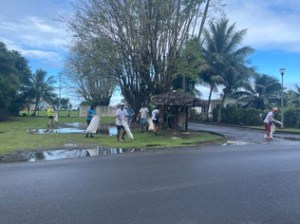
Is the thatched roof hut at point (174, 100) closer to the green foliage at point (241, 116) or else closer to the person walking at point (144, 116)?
the person walking at point (144, 116)

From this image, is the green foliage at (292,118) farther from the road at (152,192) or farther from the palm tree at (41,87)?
the palm tree at (41,87)

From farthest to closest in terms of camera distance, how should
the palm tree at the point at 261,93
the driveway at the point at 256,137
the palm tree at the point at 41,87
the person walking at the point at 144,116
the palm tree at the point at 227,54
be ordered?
the palm tree at the point at 41,87, the palm tree at the point at 261,93, the palm tree at the point at 227,54, the person walking at the point at 144,116, the driveway at the point at 256,137

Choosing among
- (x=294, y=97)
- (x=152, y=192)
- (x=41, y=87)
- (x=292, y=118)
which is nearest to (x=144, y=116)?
(x=292, y=118)

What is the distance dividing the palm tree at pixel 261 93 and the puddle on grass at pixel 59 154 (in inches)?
1205

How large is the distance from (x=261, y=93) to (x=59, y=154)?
33.8 meters

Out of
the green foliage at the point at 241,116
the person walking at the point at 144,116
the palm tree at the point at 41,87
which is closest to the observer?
the person walking at the point at 144,116

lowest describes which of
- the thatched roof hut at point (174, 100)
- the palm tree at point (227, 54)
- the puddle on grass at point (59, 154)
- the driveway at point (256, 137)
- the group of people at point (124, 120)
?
the puddle on grass at point (59, 154)

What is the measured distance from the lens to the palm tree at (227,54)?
127 feet

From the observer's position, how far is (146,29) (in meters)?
20.8

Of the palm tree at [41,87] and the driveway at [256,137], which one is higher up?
the palm tree at [41,87]

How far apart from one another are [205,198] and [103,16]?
16442mm

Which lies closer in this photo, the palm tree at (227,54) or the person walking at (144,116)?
the person walking at (144,116)

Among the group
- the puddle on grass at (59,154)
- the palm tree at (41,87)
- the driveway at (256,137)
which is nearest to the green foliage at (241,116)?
the driveway at (256,137)

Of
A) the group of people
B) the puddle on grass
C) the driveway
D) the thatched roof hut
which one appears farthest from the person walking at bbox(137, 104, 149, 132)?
the puddle on grass
